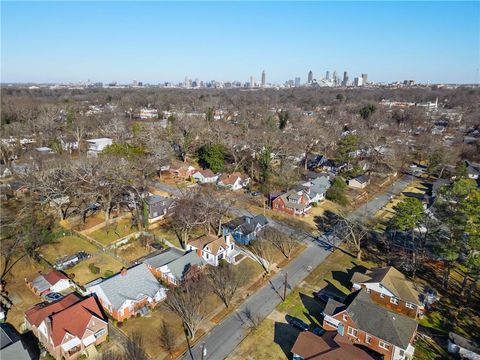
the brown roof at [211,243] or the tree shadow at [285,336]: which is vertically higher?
the brown roof at [211,243]

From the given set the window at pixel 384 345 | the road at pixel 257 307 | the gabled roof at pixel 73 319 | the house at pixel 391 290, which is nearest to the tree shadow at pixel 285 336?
the road at pixel 257 307

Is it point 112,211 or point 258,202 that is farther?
point 258,202

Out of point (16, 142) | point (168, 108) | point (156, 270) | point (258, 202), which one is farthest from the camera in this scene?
point (168, 108)

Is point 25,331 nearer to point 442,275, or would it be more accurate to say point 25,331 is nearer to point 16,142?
point 442,275

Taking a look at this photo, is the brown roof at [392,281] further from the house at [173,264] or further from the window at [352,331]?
the house at [173,264]

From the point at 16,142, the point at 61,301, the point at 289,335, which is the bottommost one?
the point at 289,335

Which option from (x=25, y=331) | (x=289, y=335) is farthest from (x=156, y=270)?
(x=289, y=335)

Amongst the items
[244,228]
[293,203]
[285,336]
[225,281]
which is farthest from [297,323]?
[293,203]
